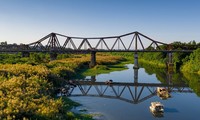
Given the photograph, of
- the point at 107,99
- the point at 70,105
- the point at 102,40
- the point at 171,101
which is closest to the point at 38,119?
the point at 70,105

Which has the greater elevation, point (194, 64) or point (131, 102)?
point (194, 64)

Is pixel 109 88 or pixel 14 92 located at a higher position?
pixel 14 92

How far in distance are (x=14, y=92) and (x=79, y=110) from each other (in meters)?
8.99

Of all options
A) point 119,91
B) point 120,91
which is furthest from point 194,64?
point 119,91

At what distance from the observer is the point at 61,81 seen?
49.3 m

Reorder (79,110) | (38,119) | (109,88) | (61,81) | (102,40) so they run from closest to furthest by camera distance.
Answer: (38,119) < (79,110) < (61,81) < (109,88) < (102,40)

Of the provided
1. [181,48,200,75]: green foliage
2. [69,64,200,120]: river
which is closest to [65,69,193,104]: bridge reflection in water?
[69,64,200,120]: river

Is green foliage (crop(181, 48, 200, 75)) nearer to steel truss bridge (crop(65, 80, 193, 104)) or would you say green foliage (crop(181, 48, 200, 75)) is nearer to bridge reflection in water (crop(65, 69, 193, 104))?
bridge reflection in water (crop(65, 69, 193, 104))

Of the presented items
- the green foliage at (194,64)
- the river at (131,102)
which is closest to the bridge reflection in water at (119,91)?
the river at (131,102)

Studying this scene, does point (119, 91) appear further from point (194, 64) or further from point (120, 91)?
point (194, 64)

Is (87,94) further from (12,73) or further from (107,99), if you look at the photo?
(12,73)

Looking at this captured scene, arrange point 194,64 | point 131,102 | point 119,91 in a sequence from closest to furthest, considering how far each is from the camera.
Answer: point 131,102
point 119,91
point 194,64

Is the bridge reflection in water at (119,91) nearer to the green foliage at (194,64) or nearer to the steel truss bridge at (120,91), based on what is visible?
the steel truss bridge at (120,91)

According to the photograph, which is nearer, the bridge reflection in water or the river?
the river
